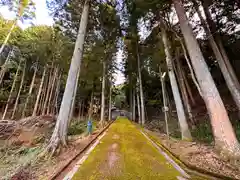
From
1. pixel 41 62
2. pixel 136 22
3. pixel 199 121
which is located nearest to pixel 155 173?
pixel 199 121

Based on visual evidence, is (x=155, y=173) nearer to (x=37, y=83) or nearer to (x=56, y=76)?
(x=56, y=76)

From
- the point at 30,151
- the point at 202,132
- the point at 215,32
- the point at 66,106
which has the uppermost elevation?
the point at 215,32

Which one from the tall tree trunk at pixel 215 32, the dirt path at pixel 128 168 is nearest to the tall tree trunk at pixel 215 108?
the dirt path at pixel 128 168

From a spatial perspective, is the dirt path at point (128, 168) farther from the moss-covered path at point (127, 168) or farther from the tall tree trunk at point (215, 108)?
the tall tree trunk at point (215, 108)

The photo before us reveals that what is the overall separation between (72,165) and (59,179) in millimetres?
743

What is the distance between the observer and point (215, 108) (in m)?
3.90

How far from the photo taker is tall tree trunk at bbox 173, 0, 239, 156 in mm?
3494

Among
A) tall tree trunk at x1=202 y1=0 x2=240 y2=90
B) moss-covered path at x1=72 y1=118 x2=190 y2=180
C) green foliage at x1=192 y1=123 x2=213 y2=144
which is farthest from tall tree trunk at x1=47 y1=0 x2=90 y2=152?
tall tree trunk at x1=202 y1=0 x2=240 y2=90

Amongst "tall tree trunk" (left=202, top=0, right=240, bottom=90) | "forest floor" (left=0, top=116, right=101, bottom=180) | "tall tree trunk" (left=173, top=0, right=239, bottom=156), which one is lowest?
"forest floor" (left=0, top=116, right=101, bottom=180)

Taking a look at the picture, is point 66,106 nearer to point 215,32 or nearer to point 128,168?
point 128,168

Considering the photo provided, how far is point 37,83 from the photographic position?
2127 centimetres

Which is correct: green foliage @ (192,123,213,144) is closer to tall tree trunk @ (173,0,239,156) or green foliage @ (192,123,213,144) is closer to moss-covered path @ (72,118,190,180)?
tall tree trunk @ (173,0,239,156)

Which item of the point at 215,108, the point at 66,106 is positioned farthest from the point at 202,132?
the point at 66,106

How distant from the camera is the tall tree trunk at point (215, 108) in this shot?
11.5 ft
